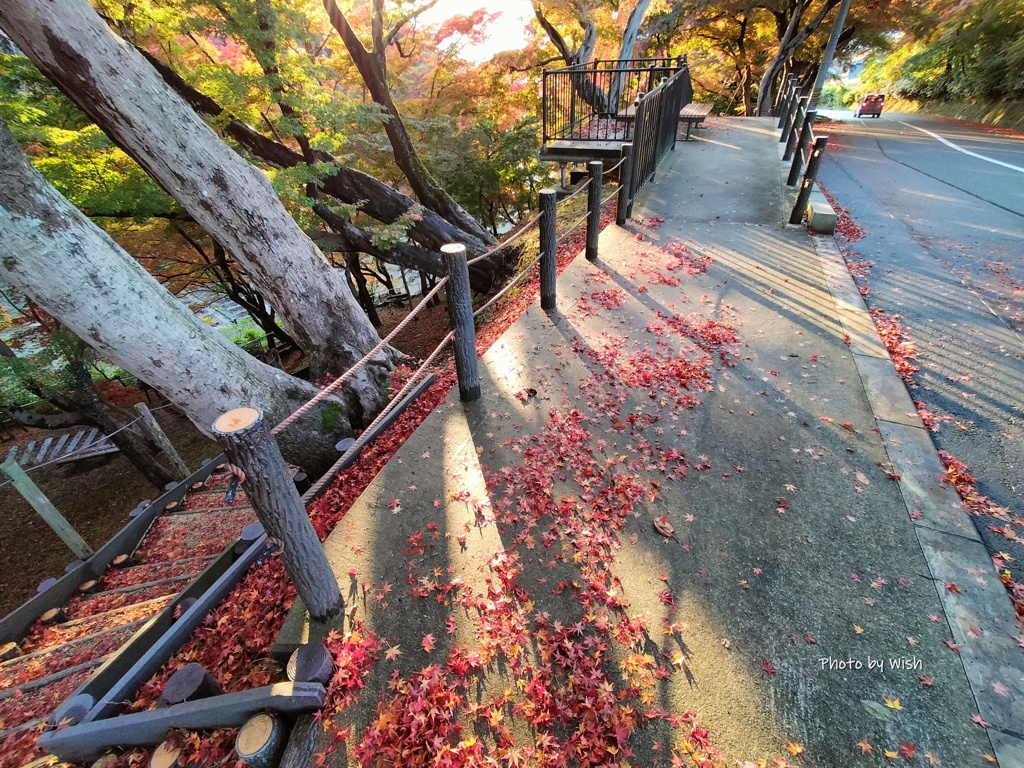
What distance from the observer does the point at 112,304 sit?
3.41m

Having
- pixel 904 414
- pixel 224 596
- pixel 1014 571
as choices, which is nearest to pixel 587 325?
pixel 904 414

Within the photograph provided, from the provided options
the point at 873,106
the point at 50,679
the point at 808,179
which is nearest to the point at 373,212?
the point at 808,179

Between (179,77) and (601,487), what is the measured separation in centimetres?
900

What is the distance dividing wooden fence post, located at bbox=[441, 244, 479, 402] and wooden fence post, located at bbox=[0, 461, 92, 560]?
573 cm

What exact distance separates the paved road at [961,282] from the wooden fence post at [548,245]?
346cm

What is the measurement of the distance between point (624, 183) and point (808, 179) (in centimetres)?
271

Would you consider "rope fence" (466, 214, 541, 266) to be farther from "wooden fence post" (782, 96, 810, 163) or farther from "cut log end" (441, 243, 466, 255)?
"wooden fence post" (782, 96, 810, 163)

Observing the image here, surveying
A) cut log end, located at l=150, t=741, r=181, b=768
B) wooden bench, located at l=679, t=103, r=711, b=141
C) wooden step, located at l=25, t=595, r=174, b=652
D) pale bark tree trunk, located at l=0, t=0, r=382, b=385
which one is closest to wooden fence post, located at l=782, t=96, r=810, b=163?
wooden bench, located at l=679, t=103, r=711, b=141

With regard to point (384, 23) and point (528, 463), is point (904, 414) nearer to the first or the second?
point (528, 463)

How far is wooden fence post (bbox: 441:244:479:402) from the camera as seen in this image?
320cm

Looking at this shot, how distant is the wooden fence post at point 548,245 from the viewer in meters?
4.64

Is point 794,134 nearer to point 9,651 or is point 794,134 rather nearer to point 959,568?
point 959,568

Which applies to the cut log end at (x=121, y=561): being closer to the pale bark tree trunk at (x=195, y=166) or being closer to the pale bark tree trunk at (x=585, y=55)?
the pale bark tree trunk at (x=195, y=166)

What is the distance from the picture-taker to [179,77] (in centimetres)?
691
